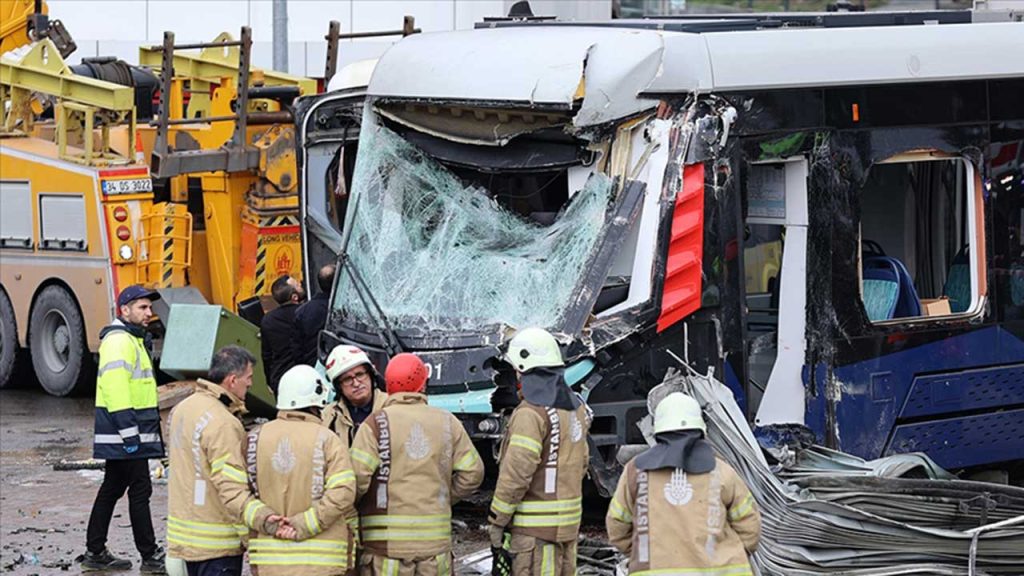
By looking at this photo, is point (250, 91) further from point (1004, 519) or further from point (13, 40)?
point (1004, 519)

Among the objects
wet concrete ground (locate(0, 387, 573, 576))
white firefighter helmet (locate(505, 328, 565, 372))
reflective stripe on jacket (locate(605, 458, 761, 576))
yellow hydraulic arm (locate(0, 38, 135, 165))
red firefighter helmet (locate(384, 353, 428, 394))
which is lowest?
wet concrete ground (locate(0, 387, 573, 576))

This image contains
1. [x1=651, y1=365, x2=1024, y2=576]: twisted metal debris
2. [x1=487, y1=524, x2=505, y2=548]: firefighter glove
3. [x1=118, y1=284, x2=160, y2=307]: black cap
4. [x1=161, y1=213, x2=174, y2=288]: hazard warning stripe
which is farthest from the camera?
[x1=161, y1=213, x2=174, y2=288]: hazard warning stripe

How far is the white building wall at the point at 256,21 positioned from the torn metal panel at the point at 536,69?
643 inches

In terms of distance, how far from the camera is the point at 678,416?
6.70m

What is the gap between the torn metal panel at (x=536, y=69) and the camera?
31.3 feet

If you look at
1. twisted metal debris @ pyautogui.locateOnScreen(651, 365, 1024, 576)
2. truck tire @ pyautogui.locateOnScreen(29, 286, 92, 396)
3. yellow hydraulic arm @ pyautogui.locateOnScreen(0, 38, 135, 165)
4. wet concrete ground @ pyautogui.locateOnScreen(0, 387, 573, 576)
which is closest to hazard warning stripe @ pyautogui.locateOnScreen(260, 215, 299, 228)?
yellow hydraulic arm @ pyautogui.locateOnScreen(0, 38, 135, 165)

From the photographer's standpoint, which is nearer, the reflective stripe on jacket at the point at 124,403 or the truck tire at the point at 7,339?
the reflective stripe on jacket at the point at 124,403

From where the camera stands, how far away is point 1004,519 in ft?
28.8

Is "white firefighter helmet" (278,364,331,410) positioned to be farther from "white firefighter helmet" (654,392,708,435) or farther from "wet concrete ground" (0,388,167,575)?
"wet concrete ground" (0,388,167,575)

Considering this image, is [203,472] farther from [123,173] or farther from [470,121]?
[123,173]

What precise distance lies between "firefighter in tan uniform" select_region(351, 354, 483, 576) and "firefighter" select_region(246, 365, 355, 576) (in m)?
0.20

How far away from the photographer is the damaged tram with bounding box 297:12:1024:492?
9531 mm

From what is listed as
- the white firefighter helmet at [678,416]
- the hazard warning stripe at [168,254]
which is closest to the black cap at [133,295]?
the white firefighter helmet at [678,416]

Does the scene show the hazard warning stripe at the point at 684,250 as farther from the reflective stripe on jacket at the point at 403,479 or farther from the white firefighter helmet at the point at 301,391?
the white firefighter helmet at the point at 301,391
